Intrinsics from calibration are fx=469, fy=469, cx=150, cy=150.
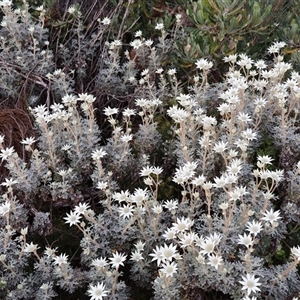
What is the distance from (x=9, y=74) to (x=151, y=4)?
1.11 m

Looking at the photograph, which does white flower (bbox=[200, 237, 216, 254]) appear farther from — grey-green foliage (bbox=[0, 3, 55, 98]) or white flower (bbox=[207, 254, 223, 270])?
grey-green foliage (bbox=[0, 3, 55, 98])

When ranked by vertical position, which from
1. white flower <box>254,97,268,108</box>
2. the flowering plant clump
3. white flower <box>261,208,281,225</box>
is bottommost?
the flowering plant clump

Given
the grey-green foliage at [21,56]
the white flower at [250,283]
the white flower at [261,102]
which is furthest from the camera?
the grey-green foliage at [21,56]

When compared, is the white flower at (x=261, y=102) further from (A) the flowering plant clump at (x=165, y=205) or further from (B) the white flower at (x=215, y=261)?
(B) the white flower at (x=215, y=261)

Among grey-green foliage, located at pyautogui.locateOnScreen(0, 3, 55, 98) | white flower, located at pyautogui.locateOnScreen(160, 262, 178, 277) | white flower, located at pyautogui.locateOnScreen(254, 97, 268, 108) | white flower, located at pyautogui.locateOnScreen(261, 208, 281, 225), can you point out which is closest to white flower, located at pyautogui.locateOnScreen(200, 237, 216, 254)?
white flower, located at pyautogui.locateOnScreen(160, 262, 178, 277)

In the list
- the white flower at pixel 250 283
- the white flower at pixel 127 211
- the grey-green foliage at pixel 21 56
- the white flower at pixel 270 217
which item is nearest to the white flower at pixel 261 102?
the white flower at pixel 270 217

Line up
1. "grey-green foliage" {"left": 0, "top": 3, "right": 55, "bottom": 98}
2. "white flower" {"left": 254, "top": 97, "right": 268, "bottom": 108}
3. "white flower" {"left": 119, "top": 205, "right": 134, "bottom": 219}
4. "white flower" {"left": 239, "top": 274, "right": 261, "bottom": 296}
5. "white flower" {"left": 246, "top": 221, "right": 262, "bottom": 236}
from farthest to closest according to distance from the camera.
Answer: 1. "grey-green foliage" {"left": 0, "top": 3, "right": 55, "bottom": 98}
2. "white flower" {"left": 254, "top": 97, "right": 268, "bottom": 108}
3. "white flower" {"left": 119, "top": 205, "right": 134, "bottom": 219}
4. "white flower" {"left": 246, "top": 221, "right": 262, "bottom": 236}
5. "white flower" {"left": 239, "top": 274, "right": 261, "bottom": 296}

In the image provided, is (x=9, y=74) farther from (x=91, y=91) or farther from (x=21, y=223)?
(x=21, y=223)

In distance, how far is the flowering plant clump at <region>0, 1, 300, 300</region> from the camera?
1828 mm

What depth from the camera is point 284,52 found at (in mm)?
2938

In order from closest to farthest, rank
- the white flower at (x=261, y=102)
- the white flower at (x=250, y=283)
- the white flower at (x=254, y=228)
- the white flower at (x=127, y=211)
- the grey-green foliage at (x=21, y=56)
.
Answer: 1. the white flower at (x=250, y=283)
2. the white flower at (x=254, y=228)
3. the white flower at (x=127, y=211)
4. the white flower at (x=261, y=102)
5. the grey-green foliage at (x=21, y=56)

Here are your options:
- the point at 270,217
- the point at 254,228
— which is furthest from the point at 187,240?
the point at 270,217

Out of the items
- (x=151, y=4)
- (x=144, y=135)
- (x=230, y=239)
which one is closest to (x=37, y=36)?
(x=151, y=4)

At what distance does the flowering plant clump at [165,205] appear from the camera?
6.00 ft
